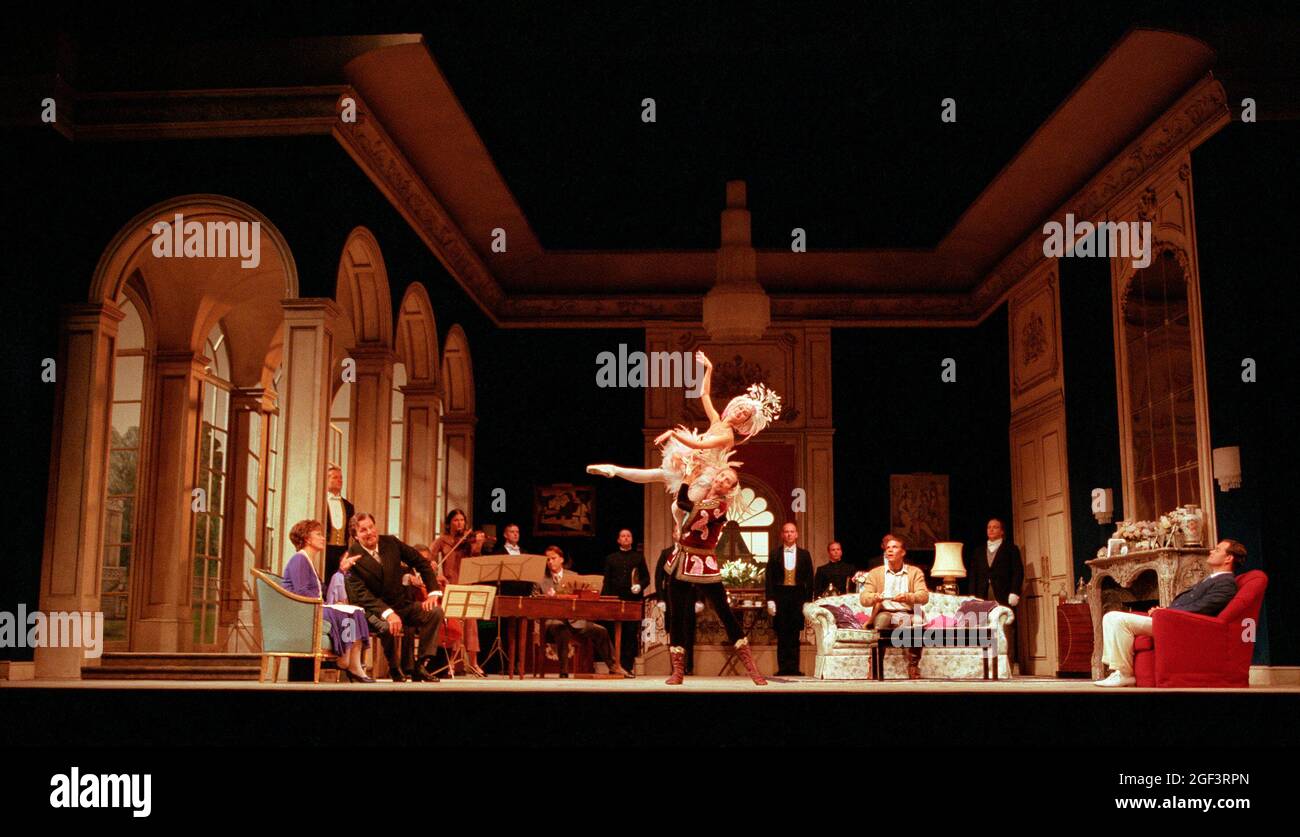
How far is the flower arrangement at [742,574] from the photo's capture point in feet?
47.0

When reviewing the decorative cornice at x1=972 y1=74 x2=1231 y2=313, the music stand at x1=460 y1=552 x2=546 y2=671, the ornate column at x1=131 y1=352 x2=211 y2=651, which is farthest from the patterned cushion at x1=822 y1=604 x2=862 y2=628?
the ornate column at x1=131 y1=352 x2=211 y2=651

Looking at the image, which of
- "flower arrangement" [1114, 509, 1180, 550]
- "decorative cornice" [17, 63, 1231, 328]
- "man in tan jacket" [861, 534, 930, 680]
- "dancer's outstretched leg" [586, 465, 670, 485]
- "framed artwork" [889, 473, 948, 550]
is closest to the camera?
"dancer's outstretched leg" [586, 465, 670, 485]

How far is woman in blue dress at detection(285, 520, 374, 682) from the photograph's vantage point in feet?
26.6

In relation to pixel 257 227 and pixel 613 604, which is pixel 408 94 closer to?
pixel 257 227

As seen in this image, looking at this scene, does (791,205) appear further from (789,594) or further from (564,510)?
(564,510)

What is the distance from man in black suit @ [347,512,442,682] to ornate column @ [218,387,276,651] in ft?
14.6

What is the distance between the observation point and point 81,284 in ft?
31.7

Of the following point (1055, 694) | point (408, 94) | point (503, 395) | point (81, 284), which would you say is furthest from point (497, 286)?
point (1055, 694)

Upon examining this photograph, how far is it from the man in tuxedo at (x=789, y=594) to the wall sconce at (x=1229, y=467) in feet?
16.2

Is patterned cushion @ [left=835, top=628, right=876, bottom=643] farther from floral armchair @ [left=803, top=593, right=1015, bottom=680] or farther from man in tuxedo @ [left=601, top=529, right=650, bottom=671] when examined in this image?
man in tuxedo @ [left=601, top=529, right=650, bottom=671]

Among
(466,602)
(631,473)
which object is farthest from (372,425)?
(631,473)

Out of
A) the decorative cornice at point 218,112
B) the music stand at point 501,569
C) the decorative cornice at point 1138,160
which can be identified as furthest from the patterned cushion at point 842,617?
the decorative cornice at point 218,112

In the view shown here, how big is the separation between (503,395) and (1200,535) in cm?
857

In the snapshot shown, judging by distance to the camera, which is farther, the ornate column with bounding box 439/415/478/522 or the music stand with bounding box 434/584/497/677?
the ornate column with bounding box 439/415/478/522
